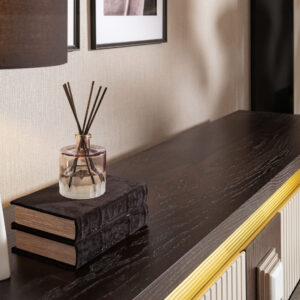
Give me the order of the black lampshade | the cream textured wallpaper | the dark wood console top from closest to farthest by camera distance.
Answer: the black lampshade
the dark wood console top
the cream textured wallpaper

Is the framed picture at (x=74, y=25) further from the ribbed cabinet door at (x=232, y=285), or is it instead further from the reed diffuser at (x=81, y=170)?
the ribbed cabinet door at (x=232, y=285)

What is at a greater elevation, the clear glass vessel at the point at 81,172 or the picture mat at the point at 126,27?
the picture mat at the point at 126,27

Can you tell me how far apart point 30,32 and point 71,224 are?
0.31 metres

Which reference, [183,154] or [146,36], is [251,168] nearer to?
[183,154]

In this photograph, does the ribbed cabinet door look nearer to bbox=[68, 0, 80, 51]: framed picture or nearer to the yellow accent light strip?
the yellow accent light strip

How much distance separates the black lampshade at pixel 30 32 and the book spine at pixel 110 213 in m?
0.26

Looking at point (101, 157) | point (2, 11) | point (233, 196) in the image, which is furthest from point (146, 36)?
point (2, 11)

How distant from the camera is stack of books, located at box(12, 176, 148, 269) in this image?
2.86 feet

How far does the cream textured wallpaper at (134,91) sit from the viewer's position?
1.27 meters

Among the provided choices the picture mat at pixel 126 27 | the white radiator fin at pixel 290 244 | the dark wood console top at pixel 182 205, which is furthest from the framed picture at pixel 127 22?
the white radiator fin at pixel 290 244

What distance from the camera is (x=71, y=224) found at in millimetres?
862

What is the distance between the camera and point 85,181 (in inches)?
37.2

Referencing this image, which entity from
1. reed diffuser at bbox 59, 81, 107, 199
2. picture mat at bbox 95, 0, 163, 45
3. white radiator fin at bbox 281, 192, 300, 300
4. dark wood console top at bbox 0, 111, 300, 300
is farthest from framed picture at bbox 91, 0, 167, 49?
white radiator fin at bbox 281, 192, 300, 300

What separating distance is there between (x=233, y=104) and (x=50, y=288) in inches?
68.3
